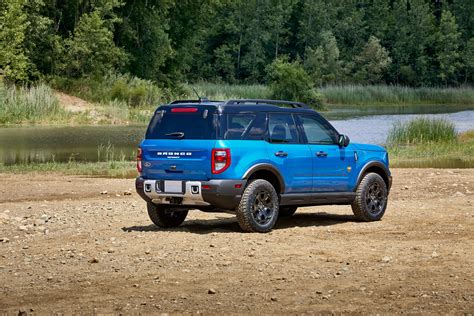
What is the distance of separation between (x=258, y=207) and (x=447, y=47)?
357ft

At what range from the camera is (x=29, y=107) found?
53344mm

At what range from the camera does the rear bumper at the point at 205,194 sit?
14305 mm

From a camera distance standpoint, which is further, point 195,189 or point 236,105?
point 236,105

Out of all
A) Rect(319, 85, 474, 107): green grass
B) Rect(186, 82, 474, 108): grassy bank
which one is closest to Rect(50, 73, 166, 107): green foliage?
Rect(186, 82, 474, 108): grassy bank

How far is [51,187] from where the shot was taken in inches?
923

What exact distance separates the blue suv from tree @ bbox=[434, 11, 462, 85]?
105 metres

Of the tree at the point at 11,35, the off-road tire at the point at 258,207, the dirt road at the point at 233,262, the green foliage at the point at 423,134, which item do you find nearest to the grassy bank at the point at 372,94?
the tree at the point at 11,35

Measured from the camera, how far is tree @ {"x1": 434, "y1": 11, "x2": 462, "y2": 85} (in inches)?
4685

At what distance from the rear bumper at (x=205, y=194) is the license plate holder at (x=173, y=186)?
4 cm

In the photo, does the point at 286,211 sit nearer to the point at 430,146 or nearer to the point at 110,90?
the point at 430,146

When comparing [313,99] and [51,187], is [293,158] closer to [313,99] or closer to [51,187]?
[51,187]

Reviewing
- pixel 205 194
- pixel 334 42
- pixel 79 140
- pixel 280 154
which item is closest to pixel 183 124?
pixel 205 194

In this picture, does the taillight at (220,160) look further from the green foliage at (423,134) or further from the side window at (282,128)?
the green foliage at (423,134)

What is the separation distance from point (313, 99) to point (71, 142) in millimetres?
42161
